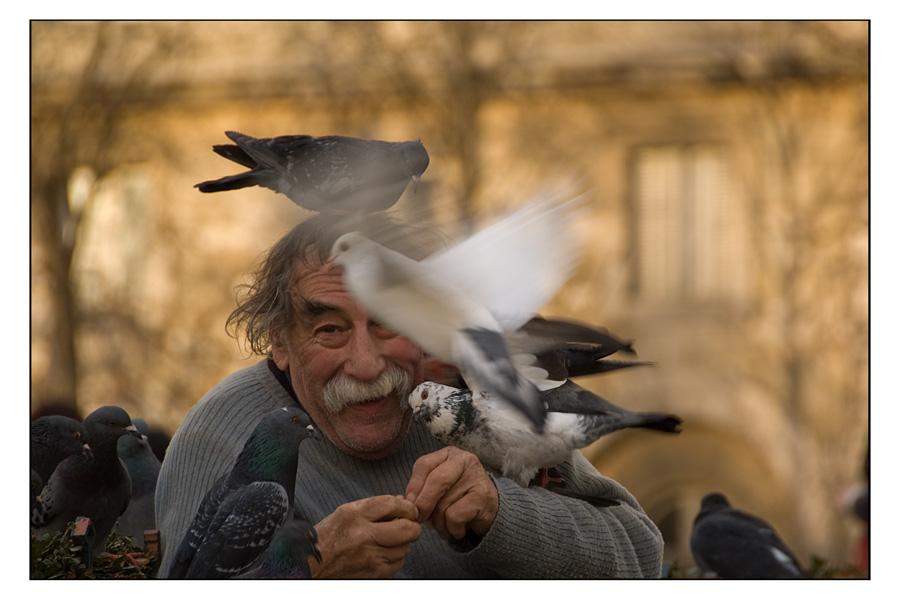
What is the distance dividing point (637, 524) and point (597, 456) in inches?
148

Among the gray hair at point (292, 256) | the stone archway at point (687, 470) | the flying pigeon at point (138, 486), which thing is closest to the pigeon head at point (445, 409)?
the gray hair at point (292, 256)

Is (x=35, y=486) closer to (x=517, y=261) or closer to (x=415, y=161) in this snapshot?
(x=415, y=161)

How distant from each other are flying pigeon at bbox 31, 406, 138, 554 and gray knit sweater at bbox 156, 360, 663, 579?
0.11 m

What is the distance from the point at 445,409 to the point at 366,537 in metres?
0.25

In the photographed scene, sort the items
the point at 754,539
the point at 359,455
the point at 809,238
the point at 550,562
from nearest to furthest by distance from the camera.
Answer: the point at 550,562 < the point at 359,455 < the point at 754,539 < the point at 809,238

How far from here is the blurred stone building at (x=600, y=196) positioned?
482 centimetres

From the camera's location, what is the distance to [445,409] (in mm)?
1619

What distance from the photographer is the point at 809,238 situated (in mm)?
5332

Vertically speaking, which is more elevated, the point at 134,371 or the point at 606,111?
the point at 606,111

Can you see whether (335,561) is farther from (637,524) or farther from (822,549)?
(822,549)

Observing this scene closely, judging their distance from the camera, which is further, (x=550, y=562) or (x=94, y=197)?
(x=94, y=197)

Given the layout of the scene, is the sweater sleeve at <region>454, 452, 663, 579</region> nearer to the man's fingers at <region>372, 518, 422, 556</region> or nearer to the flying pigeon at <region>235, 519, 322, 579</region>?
the man's fingers at <region>372, 518, 422, 556</region>

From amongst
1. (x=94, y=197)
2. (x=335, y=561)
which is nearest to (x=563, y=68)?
(x=94, y=197)

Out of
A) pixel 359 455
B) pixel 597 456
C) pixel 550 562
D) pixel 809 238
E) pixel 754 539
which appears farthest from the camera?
pixel 597 456
